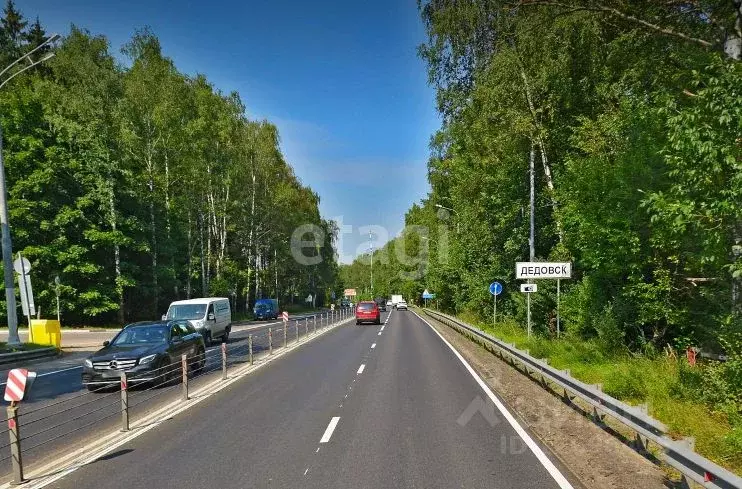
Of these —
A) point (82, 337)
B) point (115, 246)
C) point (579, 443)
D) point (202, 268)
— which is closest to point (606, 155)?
point (579, 443)

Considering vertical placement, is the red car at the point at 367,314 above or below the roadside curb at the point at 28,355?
below

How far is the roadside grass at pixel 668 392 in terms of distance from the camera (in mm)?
6618

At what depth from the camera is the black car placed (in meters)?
11.9

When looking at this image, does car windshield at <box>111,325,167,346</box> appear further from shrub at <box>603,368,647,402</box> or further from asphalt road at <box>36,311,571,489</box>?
shrub at <box>603,368,647,402</box>

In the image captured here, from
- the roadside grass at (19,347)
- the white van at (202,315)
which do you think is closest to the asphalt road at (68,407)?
the roadside grass at (19,347)

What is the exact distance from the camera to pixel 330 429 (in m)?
8.34

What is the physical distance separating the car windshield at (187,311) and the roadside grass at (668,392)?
15133mm

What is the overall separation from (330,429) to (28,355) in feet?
54.9

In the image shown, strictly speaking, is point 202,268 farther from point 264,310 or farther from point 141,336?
point 141,336

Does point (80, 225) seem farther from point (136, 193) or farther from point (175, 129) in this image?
point (175, 129)

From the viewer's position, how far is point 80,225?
35.5 meters

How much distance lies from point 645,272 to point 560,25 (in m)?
9.20

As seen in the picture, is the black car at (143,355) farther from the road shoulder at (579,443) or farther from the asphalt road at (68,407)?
the road shoulder at (579,443)

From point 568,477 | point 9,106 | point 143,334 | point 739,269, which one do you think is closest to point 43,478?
point 568,477
